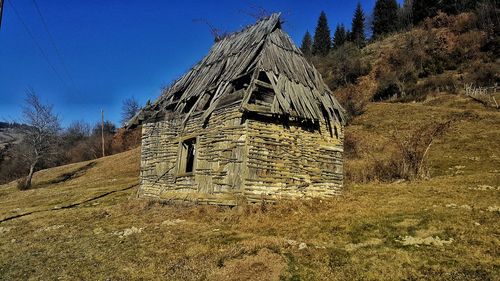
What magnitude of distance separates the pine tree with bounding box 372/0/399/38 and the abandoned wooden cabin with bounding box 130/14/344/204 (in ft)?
213

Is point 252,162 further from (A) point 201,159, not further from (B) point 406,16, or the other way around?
(B) point 406,16

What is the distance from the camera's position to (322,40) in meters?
76.8

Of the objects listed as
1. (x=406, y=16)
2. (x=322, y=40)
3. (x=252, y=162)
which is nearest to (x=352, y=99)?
(x=252, y=162)

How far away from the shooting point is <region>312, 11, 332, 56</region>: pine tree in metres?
75.0

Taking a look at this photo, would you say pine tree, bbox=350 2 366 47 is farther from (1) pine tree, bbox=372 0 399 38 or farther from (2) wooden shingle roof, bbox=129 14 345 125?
(2) wooden shingle roof, bbox=129 14 345 125

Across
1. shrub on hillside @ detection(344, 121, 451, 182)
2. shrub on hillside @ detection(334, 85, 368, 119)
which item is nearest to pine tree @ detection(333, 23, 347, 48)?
shrub on hillside @ detection(334, 85, 368, 119)

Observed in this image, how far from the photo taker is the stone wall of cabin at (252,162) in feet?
36.8

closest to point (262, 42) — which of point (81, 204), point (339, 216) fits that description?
point (339, 216)

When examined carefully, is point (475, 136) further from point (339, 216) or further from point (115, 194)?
point (115, 194)

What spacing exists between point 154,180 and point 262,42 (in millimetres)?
7409

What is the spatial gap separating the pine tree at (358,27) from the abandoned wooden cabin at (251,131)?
6263 centimetres

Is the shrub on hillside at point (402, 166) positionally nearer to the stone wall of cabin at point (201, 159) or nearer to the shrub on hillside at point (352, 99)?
the stone wall of cabin at point (201, 159)

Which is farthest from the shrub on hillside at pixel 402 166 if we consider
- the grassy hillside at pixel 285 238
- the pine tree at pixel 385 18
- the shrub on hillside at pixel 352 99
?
the pine tree at pixel 385 18

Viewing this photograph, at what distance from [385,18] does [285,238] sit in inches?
2981
